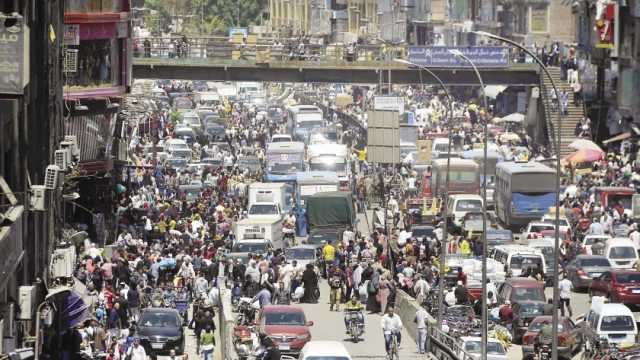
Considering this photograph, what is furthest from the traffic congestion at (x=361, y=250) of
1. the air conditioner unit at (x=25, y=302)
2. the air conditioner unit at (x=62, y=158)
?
the air conditioner unit at (x=25, y=302)

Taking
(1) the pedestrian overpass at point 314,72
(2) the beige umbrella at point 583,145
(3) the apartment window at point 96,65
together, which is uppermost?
(3) the apartment window at point 96,65

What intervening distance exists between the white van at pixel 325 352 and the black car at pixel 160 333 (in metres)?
5.99

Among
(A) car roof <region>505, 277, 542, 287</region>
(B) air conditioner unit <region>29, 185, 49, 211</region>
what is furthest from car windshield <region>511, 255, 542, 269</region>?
(B) air conditioner unit <region>29, 185, 49, 211</region>

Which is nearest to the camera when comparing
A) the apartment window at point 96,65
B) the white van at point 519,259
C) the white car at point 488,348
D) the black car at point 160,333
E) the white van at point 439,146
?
the white car at point 488,348

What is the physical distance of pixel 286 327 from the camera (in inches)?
1727

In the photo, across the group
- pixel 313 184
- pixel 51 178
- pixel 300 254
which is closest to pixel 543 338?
pixel 51 178

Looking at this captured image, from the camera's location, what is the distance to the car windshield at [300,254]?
5522 centimetres

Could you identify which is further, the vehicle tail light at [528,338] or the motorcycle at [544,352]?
the vehicle tail light at [528,338]

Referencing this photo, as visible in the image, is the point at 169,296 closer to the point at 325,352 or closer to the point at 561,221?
the point at 325,352

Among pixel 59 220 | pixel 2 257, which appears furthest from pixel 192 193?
pixel 2 257

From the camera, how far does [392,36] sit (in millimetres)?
143500

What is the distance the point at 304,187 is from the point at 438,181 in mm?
6262

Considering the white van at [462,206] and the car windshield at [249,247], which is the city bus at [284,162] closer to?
the white van at [462,206]

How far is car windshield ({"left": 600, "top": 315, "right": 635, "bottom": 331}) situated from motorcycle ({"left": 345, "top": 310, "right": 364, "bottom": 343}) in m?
5.95
